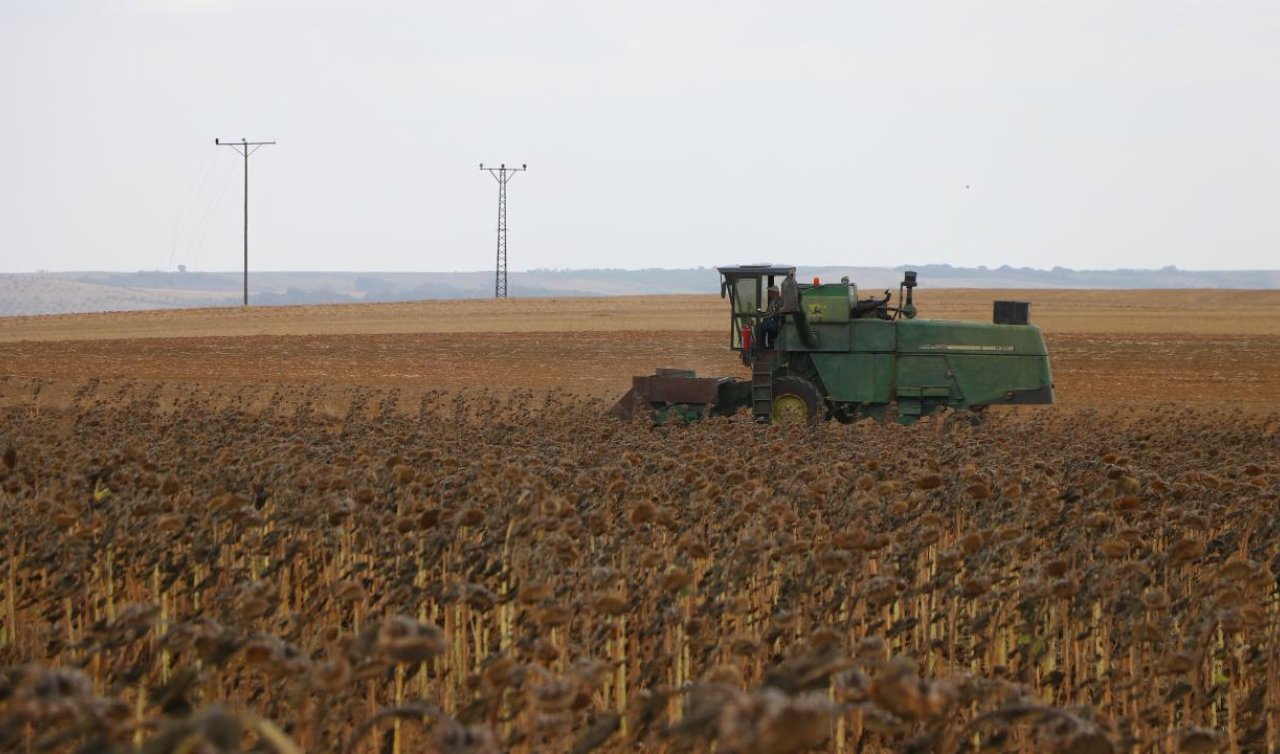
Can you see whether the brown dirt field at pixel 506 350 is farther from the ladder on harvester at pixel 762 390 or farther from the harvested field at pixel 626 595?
the harvested field at pixel 626 595

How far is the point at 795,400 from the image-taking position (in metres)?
20.1

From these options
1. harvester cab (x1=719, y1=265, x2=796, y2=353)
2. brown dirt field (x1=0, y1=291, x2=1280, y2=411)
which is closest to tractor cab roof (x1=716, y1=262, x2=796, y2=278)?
harvester cab (x1=719, y1=265, x2=796, y2=353)

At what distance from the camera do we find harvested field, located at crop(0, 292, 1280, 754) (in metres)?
3.51

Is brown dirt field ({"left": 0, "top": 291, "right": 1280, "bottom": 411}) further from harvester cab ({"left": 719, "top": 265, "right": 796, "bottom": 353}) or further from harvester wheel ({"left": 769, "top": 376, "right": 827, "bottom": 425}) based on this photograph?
harvester wheel ({"left": 769, "top": 376, "right": 827, "bottom": 425})

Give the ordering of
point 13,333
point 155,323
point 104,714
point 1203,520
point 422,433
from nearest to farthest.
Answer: point 104,714 → point 1203,520 → point 422,433 → point 13,333 → point 155,323

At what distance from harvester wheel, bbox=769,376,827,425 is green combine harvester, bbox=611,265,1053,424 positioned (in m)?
0.04

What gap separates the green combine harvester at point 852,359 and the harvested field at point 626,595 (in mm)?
5931

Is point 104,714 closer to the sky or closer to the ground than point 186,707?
closer to the sky

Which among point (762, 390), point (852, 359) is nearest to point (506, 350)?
point (852, 359)

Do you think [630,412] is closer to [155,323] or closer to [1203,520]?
[1203,520]

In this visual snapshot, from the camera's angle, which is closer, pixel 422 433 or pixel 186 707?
pixel 186 707

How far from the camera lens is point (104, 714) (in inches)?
121

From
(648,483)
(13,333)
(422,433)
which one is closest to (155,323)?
(13,333)

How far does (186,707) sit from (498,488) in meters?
4.53
